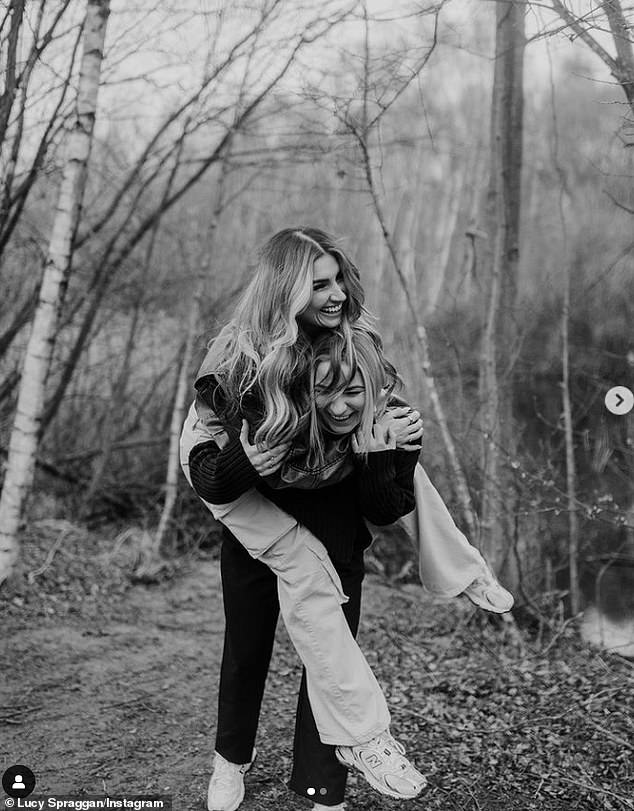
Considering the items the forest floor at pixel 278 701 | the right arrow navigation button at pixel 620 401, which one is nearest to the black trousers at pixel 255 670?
the forest floor at pixel 278 701

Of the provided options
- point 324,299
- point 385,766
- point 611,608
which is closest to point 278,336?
point 324,299

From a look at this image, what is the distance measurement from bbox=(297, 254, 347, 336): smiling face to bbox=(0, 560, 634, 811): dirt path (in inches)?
62.7

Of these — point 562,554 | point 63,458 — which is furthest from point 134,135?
point 562,554

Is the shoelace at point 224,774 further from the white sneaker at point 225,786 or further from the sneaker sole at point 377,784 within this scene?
the sneaker sole at point 377,784

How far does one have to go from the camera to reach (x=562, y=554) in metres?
5.72

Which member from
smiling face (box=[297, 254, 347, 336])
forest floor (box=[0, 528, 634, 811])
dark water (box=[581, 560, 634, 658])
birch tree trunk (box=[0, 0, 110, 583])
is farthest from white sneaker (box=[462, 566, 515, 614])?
birch tree trunk (box=[0, 0, 110, 583])

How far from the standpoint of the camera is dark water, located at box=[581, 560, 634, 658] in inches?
204

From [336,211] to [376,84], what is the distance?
5.86m

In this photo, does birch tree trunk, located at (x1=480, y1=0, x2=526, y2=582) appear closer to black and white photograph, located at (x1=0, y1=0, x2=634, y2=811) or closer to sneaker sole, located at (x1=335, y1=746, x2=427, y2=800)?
black and white photograph, located at (x1=0, y1=0, x2=634, y2=811)

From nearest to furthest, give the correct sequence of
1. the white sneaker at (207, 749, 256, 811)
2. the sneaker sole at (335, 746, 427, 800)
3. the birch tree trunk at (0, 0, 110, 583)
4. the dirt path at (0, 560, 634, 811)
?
1. the sneaker sole at (335, 746, 427, 800)
2. the white sneaker at (207, 749, 256, 811)
3. the dirt path at (0, 560, 634, 811)
4. the birch tree trunk at (0, 0, 110, 583)

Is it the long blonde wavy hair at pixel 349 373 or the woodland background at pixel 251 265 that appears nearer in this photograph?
the long blonde wavy hair at pixel 349 373

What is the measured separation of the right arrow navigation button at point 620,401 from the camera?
3109 millimetres

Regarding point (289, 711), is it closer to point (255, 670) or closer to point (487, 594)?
point (255, 670)

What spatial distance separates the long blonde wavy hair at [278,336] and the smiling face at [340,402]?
0.04 metres
